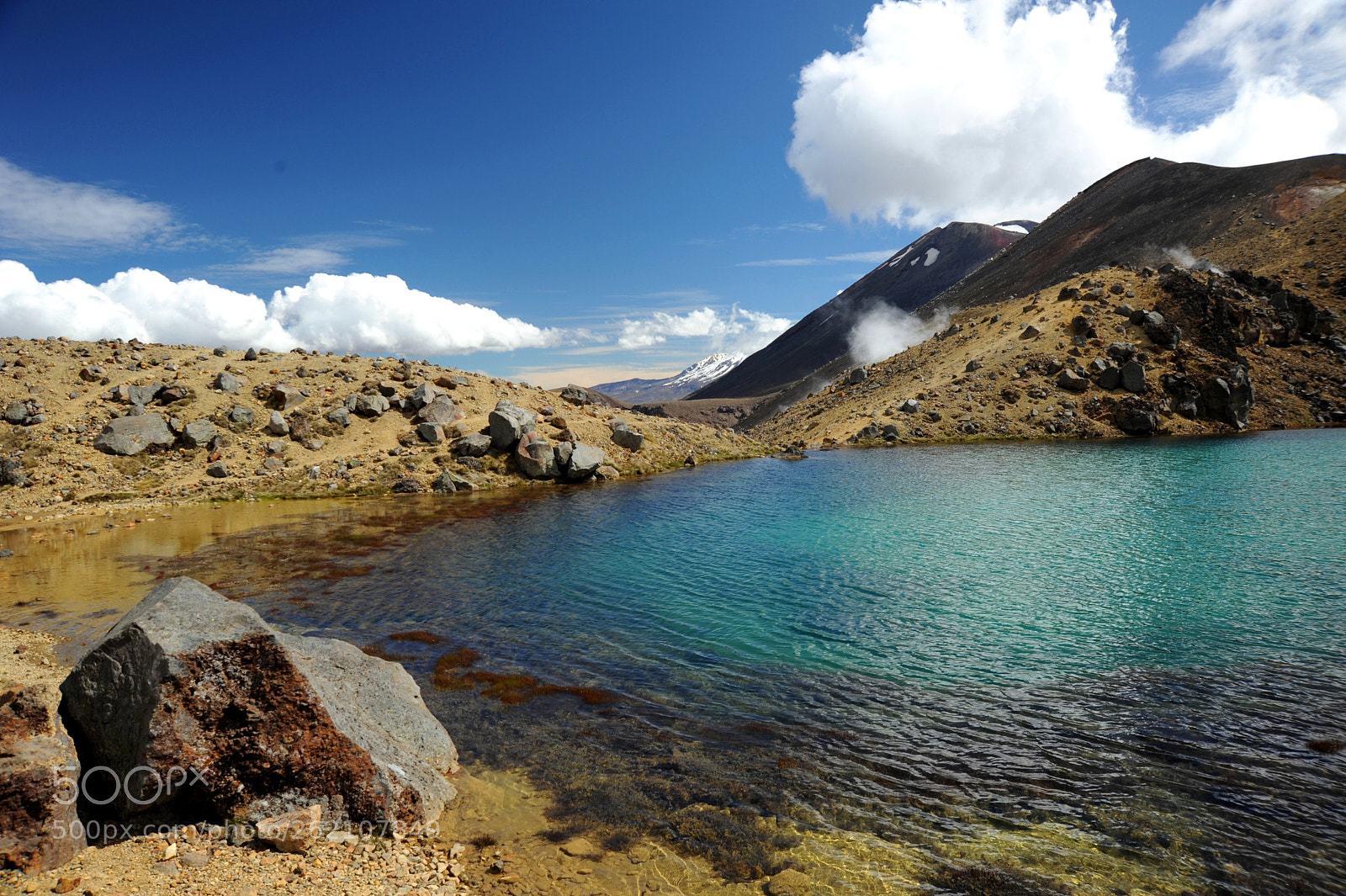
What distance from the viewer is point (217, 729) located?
8.56 metres

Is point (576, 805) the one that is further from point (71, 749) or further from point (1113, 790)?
point (1113, 790)

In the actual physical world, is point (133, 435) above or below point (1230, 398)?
below

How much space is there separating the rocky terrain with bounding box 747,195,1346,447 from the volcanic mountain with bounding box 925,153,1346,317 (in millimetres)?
16686

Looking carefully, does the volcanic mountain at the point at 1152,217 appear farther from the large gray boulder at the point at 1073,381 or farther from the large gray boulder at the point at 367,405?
the large gray boulder at the point at 367,405

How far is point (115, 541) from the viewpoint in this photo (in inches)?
1212

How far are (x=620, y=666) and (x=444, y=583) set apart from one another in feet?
34.8

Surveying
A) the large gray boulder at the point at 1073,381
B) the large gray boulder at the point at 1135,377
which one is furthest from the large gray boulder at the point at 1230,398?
the large gray boulder at the point at 1073,381

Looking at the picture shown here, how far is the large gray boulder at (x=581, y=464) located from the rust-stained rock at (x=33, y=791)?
41.7m

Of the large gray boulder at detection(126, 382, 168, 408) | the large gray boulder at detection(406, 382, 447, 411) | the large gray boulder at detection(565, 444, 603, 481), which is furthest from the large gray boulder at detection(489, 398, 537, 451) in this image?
the large gray boulder at detection(126, 382, 168, 408)

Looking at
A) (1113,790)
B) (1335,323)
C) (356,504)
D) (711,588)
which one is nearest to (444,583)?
(711,588)

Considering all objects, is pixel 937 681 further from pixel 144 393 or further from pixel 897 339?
pixel 897 339

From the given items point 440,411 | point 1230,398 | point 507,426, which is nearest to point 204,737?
point 507,426

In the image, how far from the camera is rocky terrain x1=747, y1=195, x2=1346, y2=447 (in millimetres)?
72500

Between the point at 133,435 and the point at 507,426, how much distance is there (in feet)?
88.1
